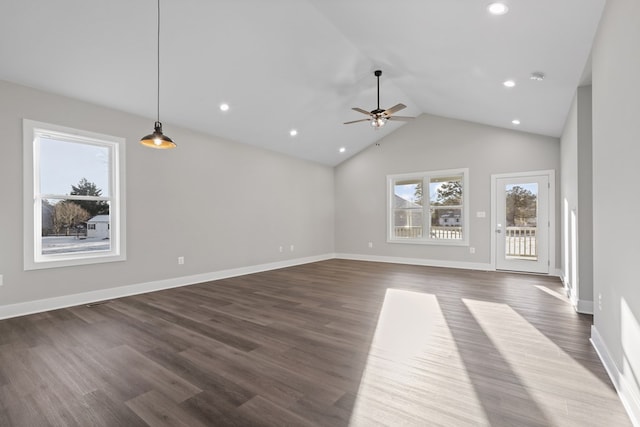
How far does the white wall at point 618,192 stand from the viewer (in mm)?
1827

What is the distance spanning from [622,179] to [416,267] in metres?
5.46

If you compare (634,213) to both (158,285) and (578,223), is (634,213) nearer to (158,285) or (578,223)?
(578,223)

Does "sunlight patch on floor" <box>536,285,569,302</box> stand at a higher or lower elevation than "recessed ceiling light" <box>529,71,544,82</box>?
lower

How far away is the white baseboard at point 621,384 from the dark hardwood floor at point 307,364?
56 millimetres

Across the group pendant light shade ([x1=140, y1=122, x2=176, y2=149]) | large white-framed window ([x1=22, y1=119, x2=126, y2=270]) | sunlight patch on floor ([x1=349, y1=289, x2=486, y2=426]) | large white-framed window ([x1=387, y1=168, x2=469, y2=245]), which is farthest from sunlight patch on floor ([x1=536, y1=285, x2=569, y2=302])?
large white-framed window ([x1=22, y1=119, x2=126, y2=270])

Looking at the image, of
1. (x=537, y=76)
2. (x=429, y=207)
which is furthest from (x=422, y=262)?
(x=537, y=76)

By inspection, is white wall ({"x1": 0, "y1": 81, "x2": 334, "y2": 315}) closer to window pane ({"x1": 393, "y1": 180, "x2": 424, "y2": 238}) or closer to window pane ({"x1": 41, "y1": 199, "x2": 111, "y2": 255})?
window pane ({"x1": 41, "y1": 199, "x2": 111, "y2": 255})

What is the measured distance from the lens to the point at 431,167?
7.71 m

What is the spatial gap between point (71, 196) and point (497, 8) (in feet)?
18.1

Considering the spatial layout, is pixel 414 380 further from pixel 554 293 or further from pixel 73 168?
pixel 73 168

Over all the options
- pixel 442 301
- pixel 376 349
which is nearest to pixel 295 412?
pixel 376 349

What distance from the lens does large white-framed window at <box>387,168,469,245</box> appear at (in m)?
7.37

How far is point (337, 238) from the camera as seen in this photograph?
30.5 ft

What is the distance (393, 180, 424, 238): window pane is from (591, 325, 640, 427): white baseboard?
535cm
